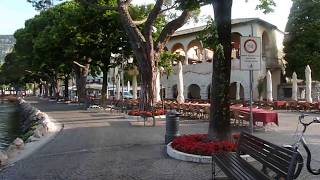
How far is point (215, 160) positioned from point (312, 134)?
345 inches

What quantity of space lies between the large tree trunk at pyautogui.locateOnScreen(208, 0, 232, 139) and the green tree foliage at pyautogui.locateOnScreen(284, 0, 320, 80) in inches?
1380

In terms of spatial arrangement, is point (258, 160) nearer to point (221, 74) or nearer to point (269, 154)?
point (269, 154)

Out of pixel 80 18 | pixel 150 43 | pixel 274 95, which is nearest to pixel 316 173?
pixel 150 43

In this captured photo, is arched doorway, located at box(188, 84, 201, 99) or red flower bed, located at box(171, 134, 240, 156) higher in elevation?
arched doorway, located at box(188, 84, 201, 99)

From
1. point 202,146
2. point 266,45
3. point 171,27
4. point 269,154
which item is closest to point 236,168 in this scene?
point 269,154

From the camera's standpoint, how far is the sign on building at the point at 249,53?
1117 cm

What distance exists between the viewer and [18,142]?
16.8 m

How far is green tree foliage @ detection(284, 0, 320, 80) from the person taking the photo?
152 ft

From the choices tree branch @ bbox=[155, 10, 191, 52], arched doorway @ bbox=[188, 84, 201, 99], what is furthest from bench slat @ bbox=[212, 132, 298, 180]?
arched doorway @ bbox=[188, 84, 201, 99]

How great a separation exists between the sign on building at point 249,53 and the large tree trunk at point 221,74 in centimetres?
94

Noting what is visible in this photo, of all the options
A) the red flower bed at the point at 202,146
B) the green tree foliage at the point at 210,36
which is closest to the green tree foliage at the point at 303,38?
the green tree foliage at the point at 210,36

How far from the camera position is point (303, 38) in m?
47.5

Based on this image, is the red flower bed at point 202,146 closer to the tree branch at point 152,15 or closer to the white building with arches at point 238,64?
the tree branch at point 152,15

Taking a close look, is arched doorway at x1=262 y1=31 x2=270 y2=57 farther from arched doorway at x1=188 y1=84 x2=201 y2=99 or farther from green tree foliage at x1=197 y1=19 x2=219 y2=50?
green tree foliage at x1=197 y1=19 x2=219 y2=50
